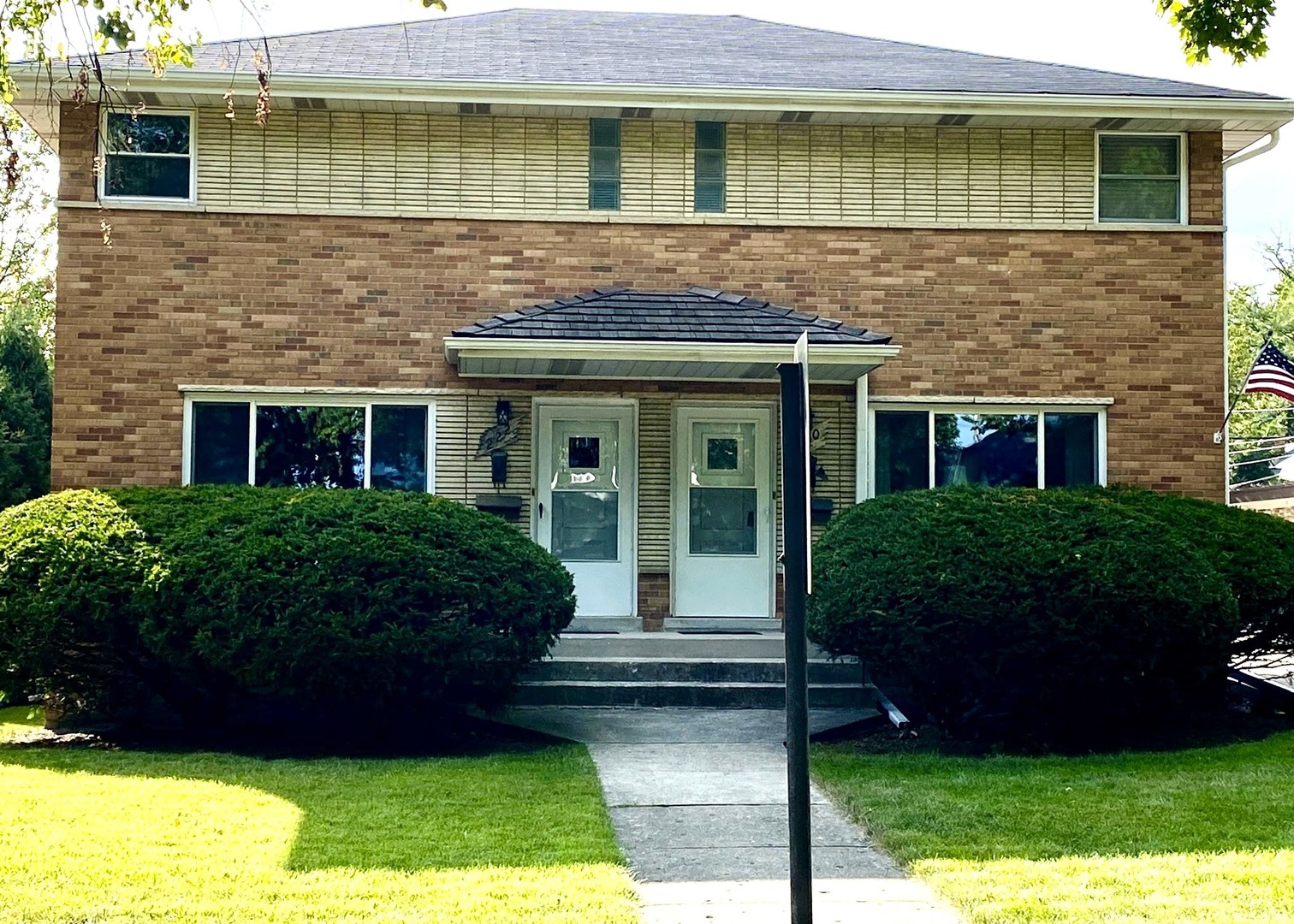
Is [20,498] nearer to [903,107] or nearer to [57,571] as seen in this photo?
[57,571]

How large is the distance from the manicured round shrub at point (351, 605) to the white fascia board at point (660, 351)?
1.90 meters

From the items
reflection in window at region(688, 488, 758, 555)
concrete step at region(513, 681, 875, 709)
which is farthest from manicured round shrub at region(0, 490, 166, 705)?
reflection in window at region(688, 488, 758, 555)

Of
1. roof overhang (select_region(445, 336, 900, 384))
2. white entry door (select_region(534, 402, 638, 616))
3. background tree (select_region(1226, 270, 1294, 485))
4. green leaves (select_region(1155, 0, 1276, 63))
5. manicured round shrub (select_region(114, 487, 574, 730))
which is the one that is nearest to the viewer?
green leaves (select_region(1155, 0, 1276, 63))

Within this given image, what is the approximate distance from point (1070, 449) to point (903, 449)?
161 centimetres

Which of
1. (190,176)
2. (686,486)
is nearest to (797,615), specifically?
(686,486)

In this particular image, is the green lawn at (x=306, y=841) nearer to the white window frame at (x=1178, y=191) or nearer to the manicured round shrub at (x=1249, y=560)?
the manicured round shrub at (x=1249, y=560)

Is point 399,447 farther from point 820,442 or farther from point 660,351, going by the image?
point 820,442

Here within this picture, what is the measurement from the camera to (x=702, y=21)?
16.8m

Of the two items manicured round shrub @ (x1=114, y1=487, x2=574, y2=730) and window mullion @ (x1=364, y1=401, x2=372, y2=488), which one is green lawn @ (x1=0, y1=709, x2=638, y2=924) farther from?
window mullion @ (x1=364, y1=401, x2=372, y2=488)

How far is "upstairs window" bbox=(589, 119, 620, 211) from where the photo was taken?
520 inches

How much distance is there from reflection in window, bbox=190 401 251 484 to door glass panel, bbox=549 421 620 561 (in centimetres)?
286

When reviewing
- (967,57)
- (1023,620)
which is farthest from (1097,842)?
(967,57)

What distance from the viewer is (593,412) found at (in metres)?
13.2

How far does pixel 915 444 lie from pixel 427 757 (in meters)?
5.99
